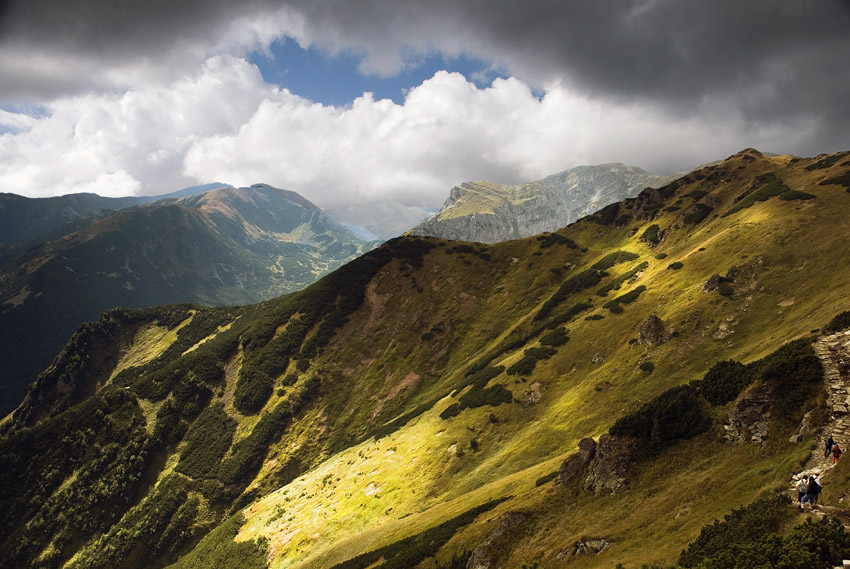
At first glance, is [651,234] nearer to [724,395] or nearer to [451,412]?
[451,412]

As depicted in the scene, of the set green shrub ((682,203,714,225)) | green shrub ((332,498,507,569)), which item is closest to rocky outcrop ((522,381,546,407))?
green shrub ((332,498,507,569))

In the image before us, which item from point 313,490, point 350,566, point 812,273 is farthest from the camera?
point 313,490

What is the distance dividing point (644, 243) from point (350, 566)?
11705 centimetres

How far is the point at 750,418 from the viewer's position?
26594mm

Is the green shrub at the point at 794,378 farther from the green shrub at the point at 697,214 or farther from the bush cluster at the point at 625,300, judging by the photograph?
the green shrub at the point at 697,214

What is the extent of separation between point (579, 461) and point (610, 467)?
2.93m

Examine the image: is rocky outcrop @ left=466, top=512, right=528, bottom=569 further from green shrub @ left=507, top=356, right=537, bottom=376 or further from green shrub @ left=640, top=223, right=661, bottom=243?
green shrub @ left=640, top=223, right=661, bottom=243

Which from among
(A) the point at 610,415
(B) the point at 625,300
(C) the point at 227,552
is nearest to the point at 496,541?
(A) the point at 610,415

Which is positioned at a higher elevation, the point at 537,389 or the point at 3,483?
the point at 3,483

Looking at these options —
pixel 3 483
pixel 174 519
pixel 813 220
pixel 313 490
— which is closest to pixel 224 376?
pixel 174 519

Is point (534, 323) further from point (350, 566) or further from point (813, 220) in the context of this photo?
point (350, 566)

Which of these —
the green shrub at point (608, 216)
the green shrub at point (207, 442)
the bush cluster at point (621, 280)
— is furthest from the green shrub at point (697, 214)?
the green shrub at point (207, 442)

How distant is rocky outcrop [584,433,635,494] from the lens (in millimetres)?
29266

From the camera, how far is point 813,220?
6731cm
